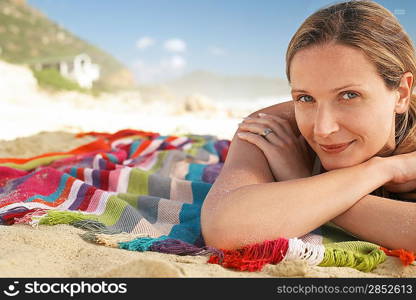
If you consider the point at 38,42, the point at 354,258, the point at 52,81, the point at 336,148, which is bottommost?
the point at 354,258

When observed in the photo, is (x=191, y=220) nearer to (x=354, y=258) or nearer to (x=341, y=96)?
(x=354, y=258)

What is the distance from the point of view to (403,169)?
2209 mm

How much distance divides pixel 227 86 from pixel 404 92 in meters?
60.7

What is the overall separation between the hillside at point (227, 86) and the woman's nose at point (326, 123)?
1778 inches

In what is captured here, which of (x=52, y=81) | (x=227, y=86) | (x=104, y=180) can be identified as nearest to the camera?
(x=104, y=180)

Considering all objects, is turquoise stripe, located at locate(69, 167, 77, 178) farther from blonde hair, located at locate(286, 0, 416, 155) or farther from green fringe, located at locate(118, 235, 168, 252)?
blonde hair, located at locate(286, 0, 416, 155)

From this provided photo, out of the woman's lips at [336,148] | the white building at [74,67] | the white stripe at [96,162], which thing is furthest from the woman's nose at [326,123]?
the white building at [74,67]

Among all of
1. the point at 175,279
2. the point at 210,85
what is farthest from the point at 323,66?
the point at 210,85

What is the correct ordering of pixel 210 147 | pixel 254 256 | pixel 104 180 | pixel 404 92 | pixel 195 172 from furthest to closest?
pixel 210 147 → pixel 195 172 → pixel 104 180 → pixel 404 92 → pixel 254 256

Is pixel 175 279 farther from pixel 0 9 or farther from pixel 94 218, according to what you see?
pixel 0 9

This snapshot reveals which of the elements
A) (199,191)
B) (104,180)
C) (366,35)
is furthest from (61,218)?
(366,35)

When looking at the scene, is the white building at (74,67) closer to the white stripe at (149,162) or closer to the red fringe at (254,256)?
the white stripe at (149,162)

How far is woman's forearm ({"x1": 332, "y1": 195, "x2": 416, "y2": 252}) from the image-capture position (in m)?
1.99

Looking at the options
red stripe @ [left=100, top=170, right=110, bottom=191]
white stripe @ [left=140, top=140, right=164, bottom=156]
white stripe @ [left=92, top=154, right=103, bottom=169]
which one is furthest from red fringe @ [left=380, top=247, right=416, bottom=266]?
white stripe @ [left=140, top=140, right=164, bottom=156]
